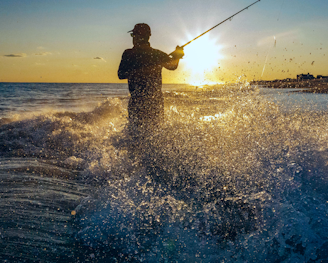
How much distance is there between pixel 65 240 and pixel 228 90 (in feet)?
17.9

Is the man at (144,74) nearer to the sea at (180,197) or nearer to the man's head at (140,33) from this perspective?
the man's head at (140,33)

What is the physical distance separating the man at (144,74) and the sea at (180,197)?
359 millimetres

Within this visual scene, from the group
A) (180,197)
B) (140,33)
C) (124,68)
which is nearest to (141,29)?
(140,33)

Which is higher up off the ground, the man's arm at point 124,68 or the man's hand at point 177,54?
the man's hand at point 177,54

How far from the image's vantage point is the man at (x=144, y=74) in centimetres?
392

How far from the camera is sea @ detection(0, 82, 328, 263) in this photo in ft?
7.04

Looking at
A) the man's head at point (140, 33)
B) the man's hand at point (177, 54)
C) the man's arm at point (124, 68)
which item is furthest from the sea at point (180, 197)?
the man's head at point (140, 33)

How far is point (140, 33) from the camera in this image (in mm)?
3893

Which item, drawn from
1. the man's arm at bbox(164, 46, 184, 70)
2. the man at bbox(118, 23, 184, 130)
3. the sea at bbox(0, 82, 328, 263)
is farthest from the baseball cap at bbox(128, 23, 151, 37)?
the sea at bbox(0, 82, 328, 263)

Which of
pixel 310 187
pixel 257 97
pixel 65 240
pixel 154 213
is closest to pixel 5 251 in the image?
pixel 65 240

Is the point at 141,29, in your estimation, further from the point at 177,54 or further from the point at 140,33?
the point at 177,54

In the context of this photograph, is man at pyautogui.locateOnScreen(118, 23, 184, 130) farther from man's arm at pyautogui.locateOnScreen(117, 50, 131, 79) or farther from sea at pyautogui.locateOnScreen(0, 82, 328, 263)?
sea at pyautogui.locateOnScreen(0, 82, 328, 263)

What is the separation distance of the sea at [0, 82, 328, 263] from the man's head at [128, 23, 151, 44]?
1738mm

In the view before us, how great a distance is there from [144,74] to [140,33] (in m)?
0.75
